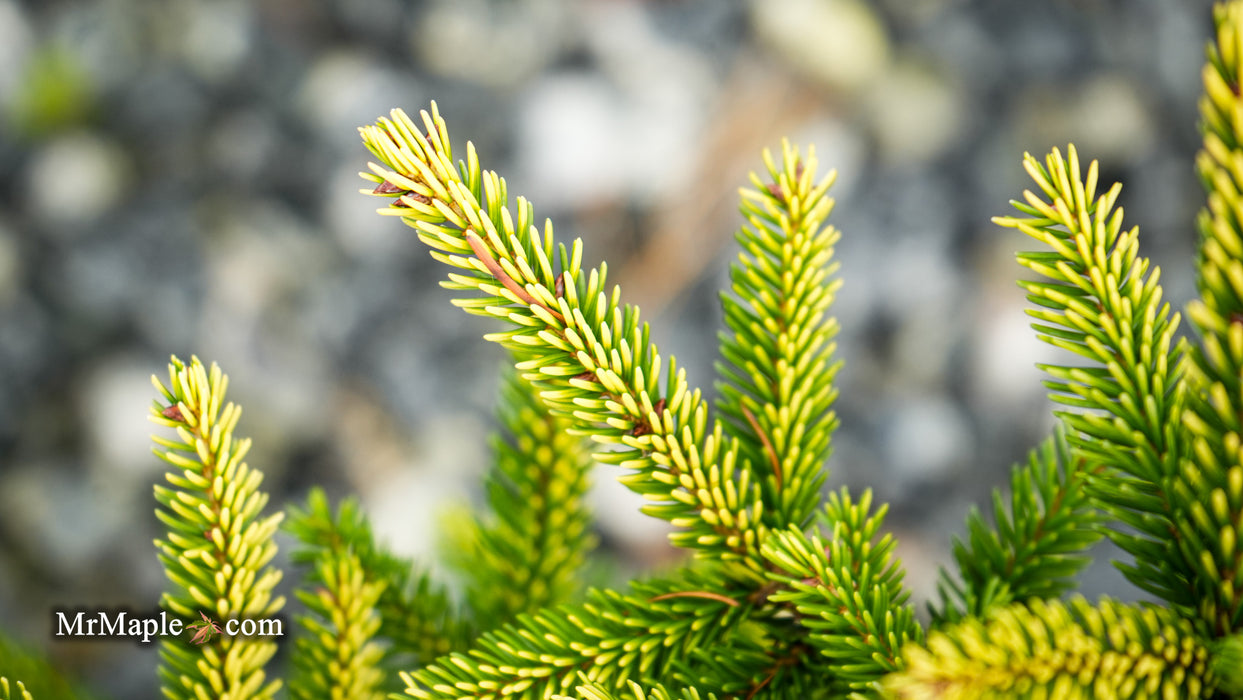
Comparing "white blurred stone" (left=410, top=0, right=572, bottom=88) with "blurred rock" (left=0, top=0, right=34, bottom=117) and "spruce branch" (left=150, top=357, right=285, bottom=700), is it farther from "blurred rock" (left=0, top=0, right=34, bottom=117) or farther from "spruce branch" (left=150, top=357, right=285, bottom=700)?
"spruce branch" (left=150, top=357, right=285, bottom=700)

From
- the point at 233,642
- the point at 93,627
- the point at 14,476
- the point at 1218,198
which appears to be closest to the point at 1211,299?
the point at 1218,198

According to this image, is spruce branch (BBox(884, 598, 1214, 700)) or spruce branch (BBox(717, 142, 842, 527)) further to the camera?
spruce branch (BBox(717, 142, 842, 527))

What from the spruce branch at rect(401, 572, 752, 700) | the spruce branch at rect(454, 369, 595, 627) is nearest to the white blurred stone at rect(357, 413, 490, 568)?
the spruce branch at rect(454, 369, 595, 627)

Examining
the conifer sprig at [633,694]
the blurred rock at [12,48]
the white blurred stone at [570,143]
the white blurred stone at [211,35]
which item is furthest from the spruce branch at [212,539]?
the blurred rock at [12,48]

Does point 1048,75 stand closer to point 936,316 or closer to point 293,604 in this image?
point 936,316

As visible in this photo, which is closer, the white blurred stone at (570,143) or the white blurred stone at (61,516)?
the white blurred stone at (61,516)

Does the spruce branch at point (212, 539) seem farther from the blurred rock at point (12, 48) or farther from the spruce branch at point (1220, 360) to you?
the blurred rock at point (12, 48)

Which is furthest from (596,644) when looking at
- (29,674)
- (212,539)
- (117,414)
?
(117,414)
